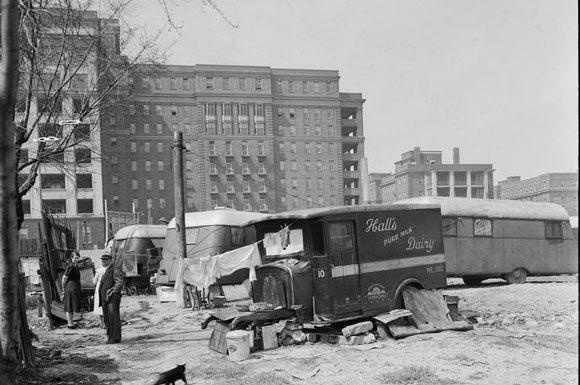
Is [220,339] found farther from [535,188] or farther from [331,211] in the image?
[535,188]

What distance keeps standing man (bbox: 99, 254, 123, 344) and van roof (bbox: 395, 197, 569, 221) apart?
10478mm

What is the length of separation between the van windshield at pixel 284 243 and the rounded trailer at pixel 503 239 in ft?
30.2

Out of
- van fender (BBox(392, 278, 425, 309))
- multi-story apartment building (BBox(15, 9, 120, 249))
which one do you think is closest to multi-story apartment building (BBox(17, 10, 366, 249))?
multi-story apartment building (BBox(15, 9, 120, 249))

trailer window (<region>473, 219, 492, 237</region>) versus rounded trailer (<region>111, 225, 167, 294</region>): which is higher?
trailer window (<region>473, 219, 492, 237</region>)

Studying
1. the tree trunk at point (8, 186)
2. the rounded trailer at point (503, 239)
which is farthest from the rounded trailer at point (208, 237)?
the tree trunk at point (8, 186)

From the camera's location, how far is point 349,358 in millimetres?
8562

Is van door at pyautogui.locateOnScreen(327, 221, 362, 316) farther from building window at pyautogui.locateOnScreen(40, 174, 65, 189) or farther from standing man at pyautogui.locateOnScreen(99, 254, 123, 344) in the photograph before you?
building window at pyautogui.locateOnScreen(40, 174, 65, 189)

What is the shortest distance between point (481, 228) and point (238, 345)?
13044mm

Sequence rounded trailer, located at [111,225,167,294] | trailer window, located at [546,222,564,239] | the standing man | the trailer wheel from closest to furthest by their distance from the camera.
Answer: the standing man, the trailer wheel, trailer window, located at [546,222,564,239], rounded trailer, located at [111,225,167,294]

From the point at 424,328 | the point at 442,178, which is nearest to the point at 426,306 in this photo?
the point at 424,328

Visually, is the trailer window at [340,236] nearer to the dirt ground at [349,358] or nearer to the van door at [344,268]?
the van door at [344,268]

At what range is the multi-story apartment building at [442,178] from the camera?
85.2m

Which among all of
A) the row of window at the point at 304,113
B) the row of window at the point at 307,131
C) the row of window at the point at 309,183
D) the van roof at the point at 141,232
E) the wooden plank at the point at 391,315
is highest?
the row of window at the point at 304,113

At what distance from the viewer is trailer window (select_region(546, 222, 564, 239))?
20759 millimetres
